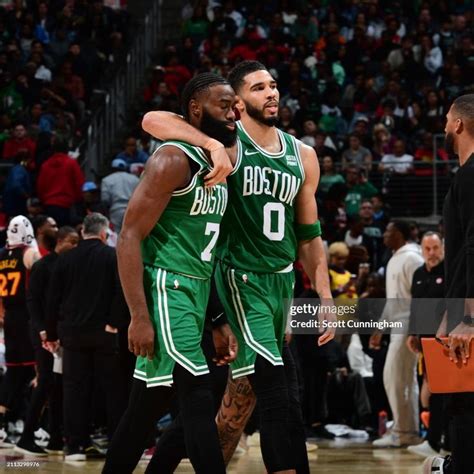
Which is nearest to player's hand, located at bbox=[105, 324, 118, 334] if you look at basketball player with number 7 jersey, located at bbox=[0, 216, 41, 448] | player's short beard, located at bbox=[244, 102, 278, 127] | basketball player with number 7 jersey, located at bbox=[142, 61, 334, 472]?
basketball player with number 7 jersey, located at bbox=[0, 216, 41, 448]

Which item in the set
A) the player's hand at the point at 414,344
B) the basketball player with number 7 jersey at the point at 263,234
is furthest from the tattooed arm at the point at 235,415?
the player's hand at the point at 414,344

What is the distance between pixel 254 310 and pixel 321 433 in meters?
6.66

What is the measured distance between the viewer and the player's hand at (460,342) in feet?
18.6

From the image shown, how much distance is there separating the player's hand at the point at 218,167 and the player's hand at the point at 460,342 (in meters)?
1.37

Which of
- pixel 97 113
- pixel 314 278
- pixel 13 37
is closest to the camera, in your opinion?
pixel 314 278

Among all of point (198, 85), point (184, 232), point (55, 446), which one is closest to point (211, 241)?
point (184, 232)

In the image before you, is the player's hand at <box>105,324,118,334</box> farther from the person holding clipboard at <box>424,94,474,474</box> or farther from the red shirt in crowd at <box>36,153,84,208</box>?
the red shirt in crowd at <box>36,153,84,208</box>

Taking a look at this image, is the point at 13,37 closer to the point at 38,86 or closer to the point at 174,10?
the point at 38,86

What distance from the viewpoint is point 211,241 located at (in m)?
5.54

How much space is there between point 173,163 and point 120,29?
Answer: 16.8 metres

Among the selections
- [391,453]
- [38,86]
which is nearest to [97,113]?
[38,86]

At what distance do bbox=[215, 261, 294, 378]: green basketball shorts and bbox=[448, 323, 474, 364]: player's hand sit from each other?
0.84 m

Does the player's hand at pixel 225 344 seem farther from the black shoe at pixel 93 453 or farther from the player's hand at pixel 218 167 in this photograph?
the black shoe at pixel 93 453

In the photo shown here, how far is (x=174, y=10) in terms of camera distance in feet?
76.1
